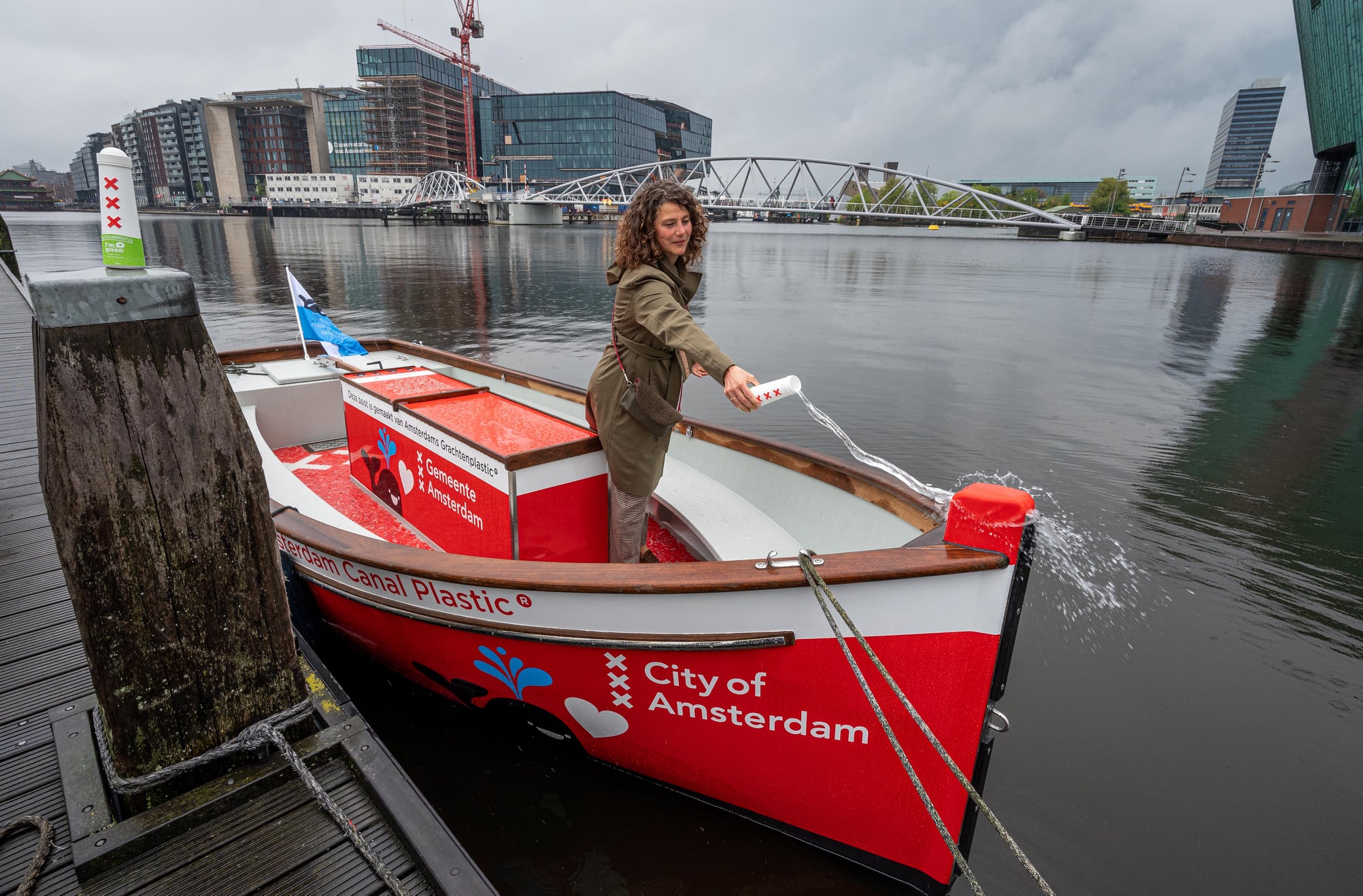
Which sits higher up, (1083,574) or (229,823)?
(229,823)

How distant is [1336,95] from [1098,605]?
84.1 metres

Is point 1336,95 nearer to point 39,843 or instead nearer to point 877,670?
point 877,670

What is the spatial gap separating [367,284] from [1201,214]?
14782 centimetres

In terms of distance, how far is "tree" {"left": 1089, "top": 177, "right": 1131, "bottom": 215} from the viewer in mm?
116669

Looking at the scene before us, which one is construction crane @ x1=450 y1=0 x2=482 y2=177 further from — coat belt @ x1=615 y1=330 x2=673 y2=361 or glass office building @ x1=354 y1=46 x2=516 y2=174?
coat belt @ x1=615 y1=330 x2=673 y2=361

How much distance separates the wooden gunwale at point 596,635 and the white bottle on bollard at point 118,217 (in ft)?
6.67

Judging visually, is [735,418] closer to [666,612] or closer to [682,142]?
[666,612]

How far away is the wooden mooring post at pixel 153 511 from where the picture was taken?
182 centimetres

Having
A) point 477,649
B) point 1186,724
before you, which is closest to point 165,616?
point 477,649

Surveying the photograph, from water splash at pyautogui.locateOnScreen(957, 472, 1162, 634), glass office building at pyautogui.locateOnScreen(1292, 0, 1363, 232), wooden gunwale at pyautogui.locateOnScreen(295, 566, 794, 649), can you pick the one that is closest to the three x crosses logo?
wooden gunwale at pyautogui.locateOnScreen(295, 566, 794, 649)

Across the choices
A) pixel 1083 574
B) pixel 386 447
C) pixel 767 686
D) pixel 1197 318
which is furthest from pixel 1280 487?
pixel 1197 318

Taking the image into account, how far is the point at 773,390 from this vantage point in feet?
8.63

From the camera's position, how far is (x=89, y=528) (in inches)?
73.9

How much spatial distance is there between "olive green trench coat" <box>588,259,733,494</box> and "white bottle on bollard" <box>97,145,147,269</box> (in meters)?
1.56
